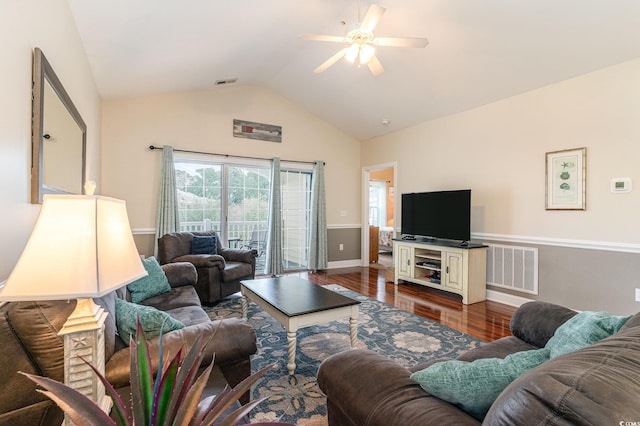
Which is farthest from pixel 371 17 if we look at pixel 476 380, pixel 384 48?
pixel 476 380

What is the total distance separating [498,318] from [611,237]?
138 centimetres

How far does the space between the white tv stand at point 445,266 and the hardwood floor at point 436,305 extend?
0.15 meters

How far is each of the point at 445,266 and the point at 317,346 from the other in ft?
7.76

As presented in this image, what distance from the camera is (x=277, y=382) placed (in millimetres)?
2137

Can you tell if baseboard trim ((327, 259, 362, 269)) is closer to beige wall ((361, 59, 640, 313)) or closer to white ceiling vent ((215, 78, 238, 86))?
beige wall ((361, 59, 640, 313))

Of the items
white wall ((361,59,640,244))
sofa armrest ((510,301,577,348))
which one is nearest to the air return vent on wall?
white wall ((361,59,640,244))

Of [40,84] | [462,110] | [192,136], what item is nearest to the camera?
[40,84]

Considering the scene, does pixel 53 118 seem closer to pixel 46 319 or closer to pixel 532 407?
pixel 46 319

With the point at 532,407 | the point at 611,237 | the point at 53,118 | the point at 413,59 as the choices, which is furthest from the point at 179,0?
the point at 611,237

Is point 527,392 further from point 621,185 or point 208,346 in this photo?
point 621,185

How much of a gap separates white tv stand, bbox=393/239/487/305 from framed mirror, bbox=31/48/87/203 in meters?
4.10

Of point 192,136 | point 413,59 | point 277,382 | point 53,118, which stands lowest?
point 277,382

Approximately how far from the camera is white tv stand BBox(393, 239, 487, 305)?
397cm

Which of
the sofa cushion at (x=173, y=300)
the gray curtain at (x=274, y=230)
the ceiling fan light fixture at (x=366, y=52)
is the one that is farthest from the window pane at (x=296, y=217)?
the ceiling fan light fixture at (x=366, y=52)
